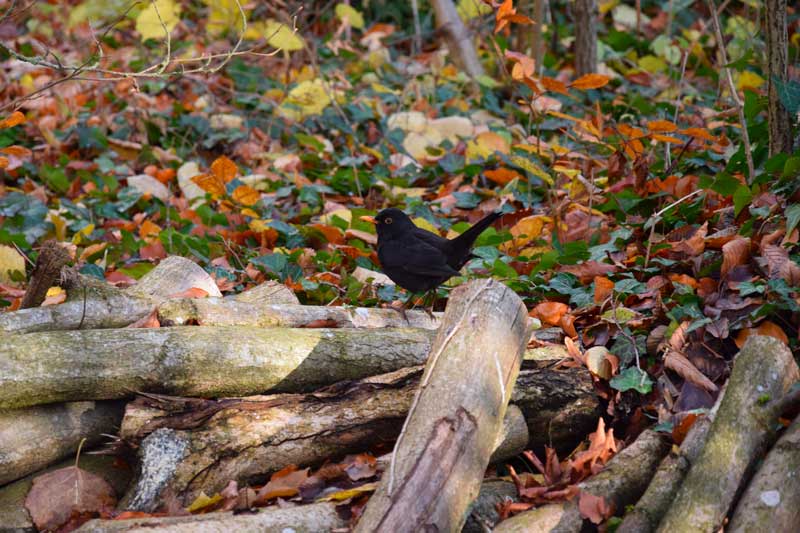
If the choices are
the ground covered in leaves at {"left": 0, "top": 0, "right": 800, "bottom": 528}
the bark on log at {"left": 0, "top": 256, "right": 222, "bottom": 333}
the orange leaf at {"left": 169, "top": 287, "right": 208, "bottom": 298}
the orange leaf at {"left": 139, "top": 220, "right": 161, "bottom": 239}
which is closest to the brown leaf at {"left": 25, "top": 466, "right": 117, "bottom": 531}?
the ground covered in leaves at {"left": 0, "top": 0, "right": 800, "bottom": 528}

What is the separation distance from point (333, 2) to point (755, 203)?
6867 millimetres

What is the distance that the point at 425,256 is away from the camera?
172 inches

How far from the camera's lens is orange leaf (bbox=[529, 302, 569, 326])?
400cm

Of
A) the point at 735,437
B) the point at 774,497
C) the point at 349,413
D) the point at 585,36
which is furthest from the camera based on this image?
the point at 585,36

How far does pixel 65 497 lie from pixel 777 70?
3636 millimetres

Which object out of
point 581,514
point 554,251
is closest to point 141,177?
point 554,251

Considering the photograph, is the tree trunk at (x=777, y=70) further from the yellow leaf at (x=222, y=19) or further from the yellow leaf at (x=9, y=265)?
the yellow leaf at (x=222, y=19)

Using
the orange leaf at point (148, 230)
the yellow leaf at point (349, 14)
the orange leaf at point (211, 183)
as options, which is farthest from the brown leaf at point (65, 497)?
the yellow leaf at point (349, 14)

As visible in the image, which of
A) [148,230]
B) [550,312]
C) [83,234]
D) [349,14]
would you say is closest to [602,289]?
[550,312]

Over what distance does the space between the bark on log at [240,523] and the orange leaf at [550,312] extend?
154 centimetres

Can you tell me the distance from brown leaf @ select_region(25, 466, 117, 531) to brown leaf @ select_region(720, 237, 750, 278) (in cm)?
266

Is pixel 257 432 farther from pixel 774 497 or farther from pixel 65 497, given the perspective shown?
pixel 774 497

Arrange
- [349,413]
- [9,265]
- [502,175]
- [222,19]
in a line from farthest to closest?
1. [222,19]
2. [502,175]
3. [9,265]
4. [349,413]

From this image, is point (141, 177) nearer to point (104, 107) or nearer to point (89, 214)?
point (89, 214)
